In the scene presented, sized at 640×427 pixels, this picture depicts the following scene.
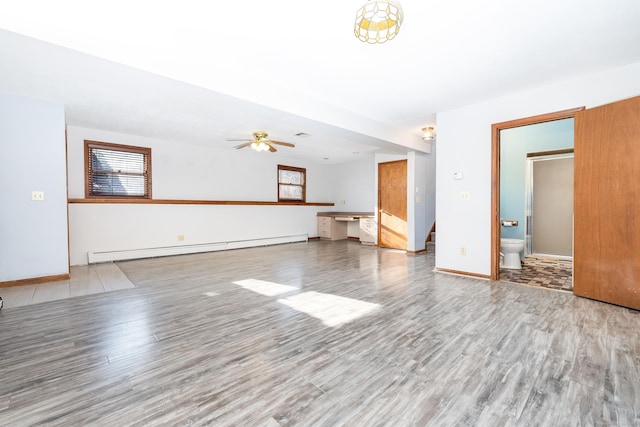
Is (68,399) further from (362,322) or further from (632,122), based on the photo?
(632,122)

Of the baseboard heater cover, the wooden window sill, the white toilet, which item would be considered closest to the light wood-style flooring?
the baseboard heater cover

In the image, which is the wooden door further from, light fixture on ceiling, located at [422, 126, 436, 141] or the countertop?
light fixture on ceiling, located at [422, 126, 436, 141]

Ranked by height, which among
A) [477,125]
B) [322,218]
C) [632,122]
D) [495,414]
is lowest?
[495,414]

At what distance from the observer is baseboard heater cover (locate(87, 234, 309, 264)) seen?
5.06m

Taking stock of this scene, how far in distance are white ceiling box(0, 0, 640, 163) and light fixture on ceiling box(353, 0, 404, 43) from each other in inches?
9.6

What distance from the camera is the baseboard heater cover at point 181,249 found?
199 inches

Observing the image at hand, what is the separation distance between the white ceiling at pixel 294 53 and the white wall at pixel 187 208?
72.1 inches

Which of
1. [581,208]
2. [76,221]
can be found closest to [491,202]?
[581,208]

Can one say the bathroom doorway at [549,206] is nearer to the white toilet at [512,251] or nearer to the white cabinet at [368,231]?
the white toilet at [512,251]

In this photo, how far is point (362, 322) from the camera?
2414 mm

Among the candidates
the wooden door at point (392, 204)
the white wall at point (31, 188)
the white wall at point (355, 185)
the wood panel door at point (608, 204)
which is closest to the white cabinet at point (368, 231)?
the wooden door at point (392, 204)

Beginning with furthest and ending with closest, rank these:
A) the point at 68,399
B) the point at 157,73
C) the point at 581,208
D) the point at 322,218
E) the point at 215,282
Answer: the point at 322,218 < the point at 215,282 < the point at 581,208 < the point at 157,73 < the point at 68,399

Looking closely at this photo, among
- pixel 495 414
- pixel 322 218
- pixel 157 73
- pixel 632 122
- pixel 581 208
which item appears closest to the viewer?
pixel 495 414

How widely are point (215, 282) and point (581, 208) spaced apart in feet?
14.2
